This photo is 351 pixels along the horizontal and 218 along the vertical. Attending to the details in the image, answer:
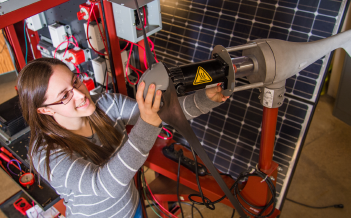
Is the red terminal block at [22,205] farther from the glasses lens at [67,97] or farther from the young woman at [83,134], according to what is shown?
the glasses lens at [67,97]

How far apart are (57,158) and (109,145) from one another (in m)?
0.27

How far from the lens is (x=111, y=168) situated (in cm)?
94

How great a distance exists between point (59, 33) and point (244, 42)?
103 centimetres

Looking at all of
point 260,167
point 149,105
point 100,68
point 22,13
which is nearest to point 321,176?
point 260,167

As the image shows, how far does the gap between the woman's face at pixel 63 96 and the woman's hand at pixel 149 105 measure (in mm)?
344

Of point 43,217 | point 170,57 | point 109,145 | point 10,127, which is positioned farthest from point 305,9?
point 43,217

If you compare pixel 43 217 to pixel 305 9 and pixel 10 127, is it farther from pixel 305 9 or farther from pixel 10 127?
pixel 305 9

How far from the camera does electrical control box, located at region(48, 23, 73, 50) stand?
1514mm

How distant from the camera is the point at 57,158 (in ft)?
3.43

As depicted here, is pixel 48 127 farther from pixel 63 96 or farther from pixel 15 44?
pixel 15 44

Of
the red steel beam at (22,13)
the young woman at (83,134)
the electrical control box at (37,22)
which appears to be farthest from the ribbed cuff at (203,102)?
the electrical control box at (37,22)

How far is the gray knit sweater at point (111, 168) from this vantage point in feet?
3.03

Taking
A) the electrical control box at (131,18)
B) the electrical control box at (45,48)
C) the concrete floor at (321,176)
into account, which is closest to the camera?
the electrical control box at (131,18)

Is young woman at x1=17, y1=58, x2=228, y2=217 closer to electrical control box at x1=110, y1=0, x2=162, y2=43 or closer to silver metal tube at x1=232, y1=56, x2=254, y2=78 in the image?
silver metal tube at x1=232, y1=56, x2=254, y2=78
